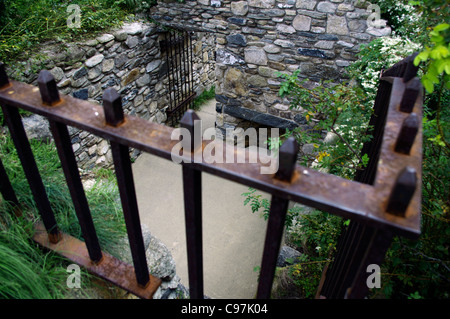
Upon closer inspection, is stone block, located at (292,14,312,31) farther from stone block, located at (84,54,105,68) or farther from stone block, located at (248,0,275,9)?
stone block, located at (84,54,105,68)

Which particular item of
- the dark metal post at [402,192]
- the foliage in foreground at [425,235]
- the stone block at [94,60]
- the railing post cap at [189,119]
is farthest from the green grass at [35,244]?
the stone block at [94,60]

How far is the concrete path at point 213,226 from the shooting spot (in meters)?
3.66

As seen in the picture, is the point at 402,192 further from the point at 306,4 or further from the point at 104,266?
the point at 306,4

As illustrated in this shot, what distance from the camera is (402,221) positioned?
25.8 inches

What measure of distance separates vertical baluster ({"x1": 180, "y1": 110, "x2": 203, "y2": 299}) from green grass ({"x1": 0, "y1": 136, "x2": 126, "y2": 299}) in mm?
493

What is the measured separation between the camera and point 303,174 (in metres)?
0.77

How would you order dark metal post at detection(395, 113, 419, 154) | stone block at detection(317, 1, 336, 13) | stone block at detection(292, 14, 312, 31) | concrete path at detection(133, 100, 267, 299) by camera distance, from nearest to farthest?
dark metal post at detection(395, 113, 419, 154) → concrete path at detection(133, 100, 267, 299) → stone block at detection(317, 1, 336, 13) → stone block at detection(292, 14, 312, 31)

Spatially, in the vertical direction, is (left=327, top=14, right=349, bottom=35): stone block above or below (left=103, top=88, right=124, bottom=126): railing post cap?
below

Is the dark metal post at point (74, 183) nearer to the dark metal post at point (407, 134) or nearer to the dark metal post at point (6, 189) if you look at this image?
the dark metal post at point (6, 189)

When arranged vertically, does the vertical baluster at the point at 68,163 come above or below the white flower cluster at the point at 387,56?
above

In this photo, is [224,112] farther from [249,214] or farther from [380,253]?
[380,253]

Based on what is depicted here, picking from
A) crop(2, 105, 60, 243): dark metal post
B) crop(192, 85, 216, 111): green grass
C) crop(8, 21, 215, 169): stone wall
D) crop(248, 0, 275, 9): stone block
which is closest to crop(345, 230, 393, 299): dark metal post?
crop(2, 105, 60, 243): dark metal post

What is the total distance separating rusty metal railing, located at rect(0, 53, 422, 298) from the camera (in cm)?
69

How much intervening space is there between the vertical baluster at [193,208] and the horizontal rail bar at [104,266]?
0.86ft
